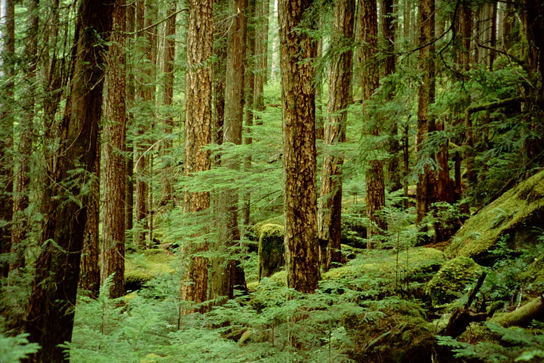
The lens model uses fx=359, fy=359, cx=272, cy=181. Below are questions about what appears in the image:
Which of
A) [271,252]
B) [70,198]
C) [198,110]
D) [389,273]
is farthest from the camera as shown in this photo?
[271,252]

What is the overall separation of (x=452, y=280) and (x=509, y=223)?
5.91 feet

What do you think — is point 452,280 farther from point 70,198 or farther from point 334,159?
point 70,198

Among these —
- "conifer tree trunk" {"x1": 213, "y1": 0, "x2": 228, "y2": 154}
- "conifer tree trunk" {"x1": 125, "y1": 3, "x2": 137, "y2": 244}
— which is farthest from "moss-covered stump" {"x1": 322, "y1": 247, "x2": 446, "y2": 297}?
Result: "conifer tree trunk" {"x1": 213, "y1": 0, "x2": 228, "y2": 154}

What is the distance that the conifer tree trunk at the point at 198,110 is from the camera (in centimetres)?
843

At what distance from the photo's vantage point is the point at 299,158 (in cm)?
543

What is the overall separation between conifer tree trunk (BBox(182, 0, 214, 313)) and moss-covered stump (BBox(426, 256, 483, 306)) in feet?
16.4

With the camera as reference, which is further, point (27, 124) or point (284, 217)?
point (284, 217)

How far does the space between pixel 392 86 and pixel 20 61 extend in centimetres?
486

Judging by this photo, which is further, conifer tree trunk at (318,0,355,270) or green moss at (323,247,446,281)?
conifer tree trunk at (318,0,355,270)

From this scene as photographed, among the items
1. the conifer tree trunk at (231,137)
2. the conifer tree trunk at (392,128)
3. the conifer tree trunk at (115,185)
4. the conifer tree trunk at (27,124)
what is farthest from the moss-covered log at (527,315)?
the conifer tree trunk at (115,185)

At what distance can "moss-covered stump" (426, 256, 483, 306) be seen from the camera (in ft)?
18.8

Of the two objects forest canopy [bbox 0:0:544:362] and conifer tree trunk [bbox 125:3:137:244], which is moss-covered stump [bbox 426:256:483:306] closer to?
forest canopy [bbox 0:0:544:362]

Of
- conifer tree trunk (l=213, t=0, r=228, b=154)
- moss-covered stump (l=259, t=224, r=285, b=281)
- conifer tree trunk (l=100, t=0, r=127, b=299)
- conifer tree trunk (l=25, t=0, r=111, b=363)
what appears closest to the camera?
conifer tree trunk (l=25, t=0, r=111, b=363)

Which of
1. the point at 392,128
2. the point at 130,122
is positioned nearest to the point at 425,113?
the point at 392,128
